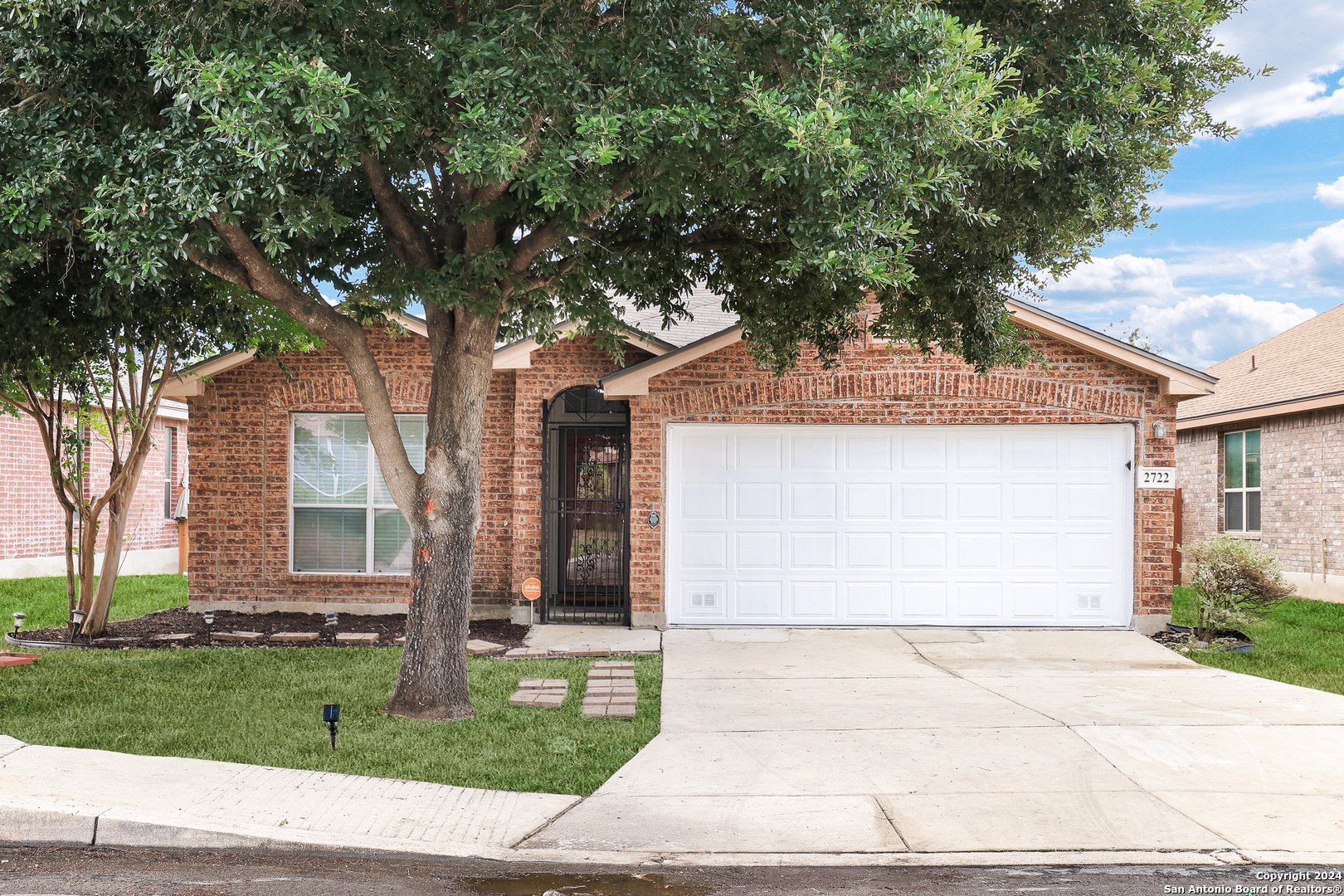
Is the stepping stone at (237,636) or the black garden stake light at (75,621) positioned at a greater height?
the black garden stake light at (75,621)

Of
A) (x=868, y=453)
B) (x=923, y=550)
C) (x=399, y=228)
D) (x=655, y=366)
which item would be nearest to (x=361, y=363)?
(x=399, y=228)

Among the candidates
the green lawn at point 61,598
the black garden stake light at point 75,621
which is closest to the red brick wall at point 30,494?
the green lawn at point 61,598

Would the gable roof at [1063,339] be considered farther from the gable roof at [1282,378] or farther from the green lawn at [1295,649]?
the gable roof at [1282,378]

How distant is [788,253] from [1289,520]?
39.3ft

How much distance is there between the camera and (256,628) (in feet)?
38.9

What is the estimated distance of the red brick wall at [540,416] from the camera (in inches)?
461

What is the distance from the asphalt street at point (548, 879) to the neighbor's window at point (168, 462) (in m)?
17.6

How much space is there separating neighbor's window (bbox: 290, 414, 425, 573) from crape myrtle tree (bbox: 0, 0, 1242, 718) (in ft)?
14.9

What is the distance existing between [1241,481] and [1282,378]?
188 centimetres

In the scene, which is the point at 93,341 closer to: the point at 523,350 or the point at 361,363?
the point at 361,363

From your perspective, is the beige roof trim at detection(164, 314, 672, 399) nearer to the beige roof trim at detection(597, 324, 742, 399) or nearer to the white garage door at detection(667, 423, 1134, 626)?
the beige roof trim at detection(597, 324, 742, 399)

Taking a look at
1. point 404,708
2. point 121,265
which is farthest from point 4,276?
point 404,708

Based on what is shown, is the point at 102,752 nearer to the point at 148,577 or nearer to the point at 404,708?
the point at 404,708

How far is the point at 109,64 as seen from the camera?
6.57m
